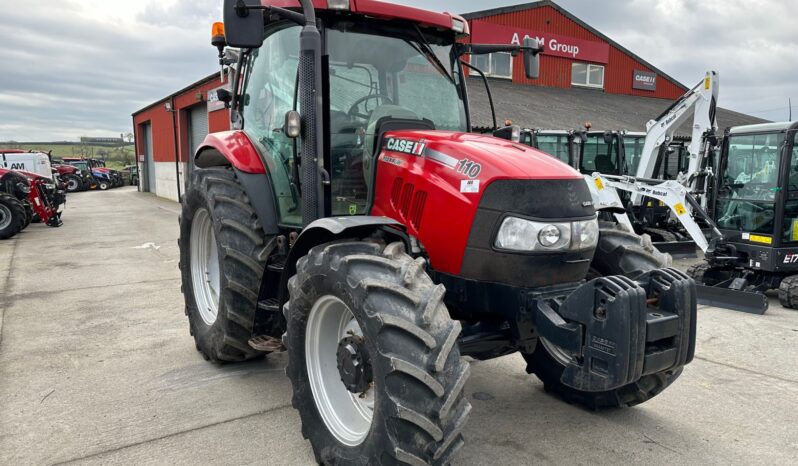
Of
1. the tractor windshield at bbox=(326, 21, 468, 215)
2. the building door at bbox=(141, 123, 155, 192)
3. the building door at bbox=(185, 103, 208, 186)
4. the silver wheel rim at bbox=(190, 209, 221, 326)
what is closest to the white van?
the building door at bbox=(185, 103, 208, 186)

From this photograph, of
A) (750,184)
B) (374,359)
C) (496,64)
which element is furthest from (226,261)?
(496,64)

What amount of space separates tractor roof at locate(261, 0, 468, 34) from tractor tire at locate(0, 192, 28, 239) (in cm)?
1170

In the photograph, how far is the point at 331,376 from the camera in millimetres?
3107

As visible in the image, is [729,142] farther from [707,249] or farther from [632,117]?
[632,117]

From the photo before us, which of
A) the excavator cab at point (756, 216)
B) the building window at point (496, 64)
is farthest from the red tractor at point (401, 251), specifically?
the building window at point (496, 64)

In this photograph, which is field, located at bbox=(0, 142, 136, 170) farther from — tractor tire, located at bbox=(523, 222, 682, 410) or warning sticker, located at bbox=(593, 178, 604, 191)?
tractor tire, located at bbox=(523, 222, 682, 410)

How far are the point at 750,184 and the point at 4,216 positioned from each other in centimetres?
1434

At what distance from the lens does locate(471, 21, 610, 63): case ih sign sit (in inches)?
792

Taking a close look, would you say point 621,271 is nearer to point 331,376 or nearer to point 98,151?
point 331,376

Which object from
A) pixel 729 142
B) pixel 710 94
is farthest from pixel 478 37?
pixel 729 142

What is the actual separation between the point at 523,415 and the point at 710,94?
7859 millimetres

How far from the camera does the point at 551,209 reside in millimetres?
2809

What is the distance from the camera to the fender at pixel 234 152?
400 cm

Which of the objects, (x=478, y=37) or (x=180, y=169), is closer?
(x=478, y=37)
